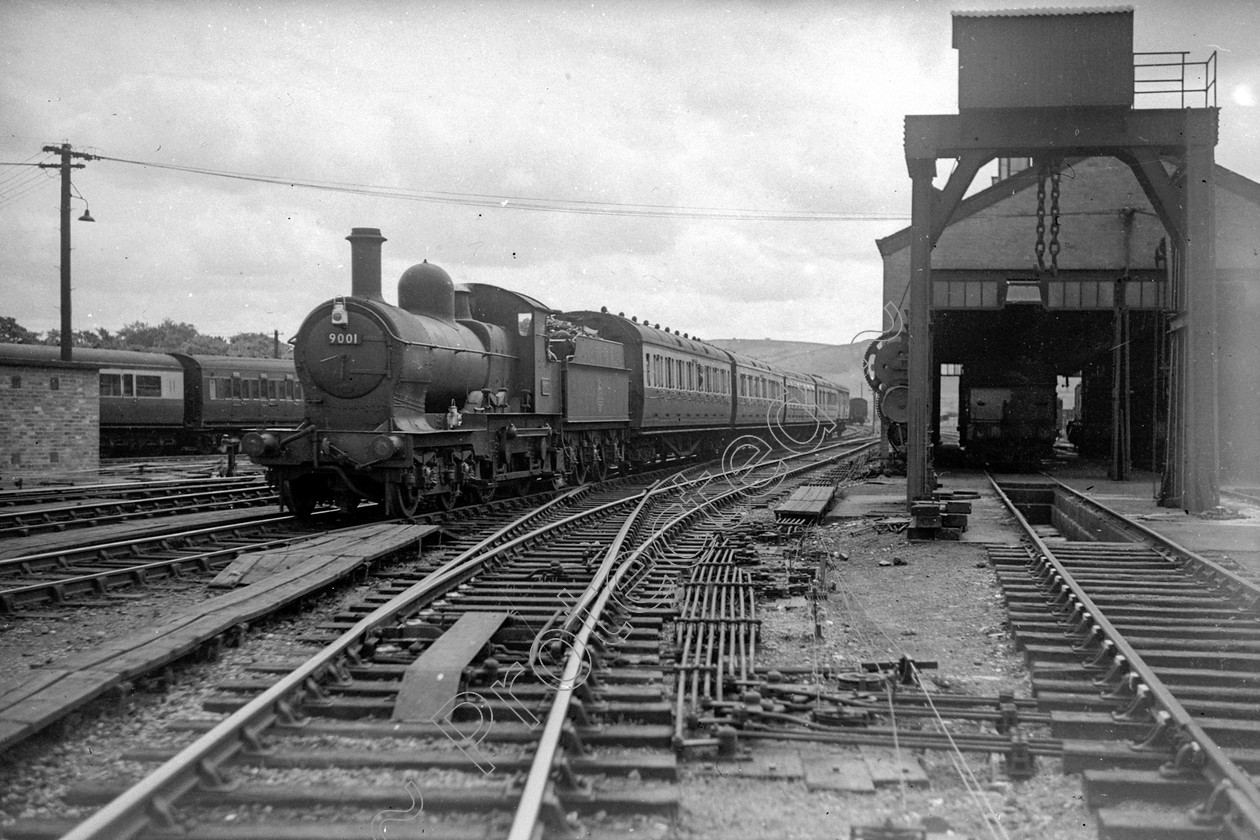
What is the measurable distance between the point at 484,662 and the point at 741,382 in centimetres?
2420

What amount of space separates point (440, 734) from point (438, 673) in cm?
55

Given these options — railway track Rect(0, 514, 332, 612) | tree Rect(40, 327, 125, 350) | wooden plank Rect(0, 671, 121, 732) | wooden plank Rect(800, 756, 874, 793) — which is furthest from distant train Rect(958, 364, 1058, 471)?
tree Rect(40, 327, 125, 350)

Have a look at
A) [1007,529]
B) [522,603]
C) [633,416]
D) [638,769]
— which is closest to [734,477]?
[633,416]

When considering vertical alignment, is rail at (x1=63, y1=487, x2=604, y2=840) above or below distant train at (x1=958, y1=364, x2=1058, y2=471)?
below

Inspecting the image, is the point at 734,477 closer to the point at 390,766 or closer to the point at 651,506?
the point at 651,506

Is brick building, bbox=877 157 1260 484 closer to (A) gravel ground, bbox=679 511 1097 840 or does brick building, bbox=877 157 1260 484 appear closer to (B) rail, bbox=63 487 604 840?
(A) gravel ground, bbox=679 511 1097 840

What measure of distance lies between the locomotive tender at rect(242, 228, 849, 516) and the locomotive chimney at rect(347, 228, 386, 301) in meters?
0.02

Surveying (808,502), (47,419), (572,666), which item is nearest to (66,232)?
(47,419)

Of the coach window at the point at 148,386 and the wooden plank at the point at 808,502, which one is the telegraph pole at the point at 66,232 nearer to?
the coach window at the point at 148,386

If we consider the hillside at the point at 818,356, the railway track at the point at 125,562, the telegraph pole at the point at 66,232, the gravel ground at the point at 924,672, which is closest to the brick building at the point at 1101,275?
the gravel ground at the point at 924,672

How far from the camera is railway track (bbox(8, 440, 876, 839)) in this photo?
11.2 feet

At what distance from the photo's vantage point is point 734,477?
1988 centimetres

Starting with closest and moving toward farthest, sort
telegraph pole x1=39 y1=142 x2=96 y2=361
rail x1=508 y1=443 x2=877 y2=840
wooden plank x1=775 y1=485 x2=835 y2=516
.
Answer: rail x1=508 y1=443 x2=877 y2=840, wooden plank x1=775 y1=485 x2=835 y2=516, telegraph pole x1=39 y1=142 x2=96 y2=361

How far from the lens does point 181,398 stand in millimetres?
27984
